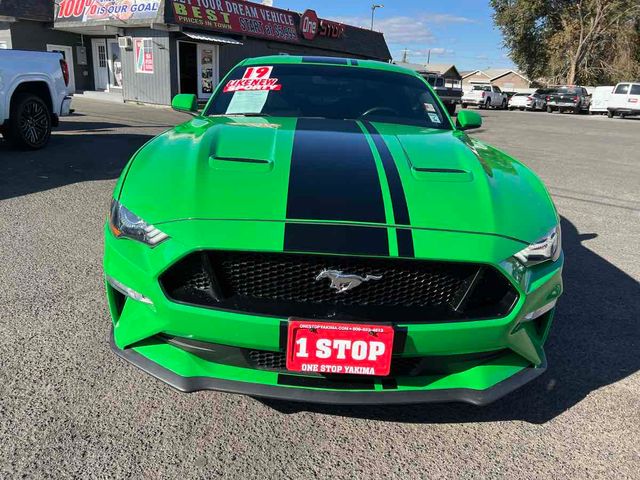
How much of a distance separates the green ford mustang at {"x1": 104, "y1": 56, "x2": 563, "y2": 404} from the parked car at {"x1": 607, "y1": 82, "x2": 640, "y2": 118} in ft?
106

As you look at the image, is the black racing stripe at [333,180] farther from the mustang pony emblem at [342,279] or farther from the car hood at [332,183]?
the mustang pony emblem at [342,279]

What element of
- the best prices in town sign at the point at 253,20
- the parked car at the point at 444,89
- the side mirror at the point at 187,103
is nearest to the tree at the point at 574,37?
the parked car at the point at 444,89

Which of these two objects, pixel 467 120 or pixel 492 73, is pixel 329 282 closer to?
pixel 467 120

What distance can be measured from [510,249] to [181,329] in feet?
4.13

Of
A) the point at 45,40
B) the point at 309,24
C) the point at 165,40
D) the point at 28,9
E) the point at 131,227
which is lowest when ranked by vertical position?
the point at 131,227

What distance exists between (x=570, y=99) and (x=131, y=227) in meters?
37.3

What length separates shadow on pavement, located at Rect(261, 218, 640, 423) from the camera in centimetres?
222

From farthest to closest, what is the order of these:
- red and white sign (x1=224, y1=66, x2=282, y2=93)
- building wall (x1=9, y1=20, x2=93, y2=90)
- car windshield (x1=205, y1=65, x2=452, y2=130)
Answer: building wall (x1=9, y1=20, x2=93, y2=90) < red and white sign (x1=224, y1=66, x2=282, y2=93) < car windshield (x1=205, y1=65, x2=452, y2=130)

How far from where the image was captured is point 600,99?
3181 centimetres

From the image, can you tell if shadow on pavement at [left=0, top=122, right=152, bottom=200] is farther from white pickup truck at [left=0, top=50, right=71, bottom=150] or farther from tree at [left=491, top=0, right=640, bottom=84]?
tree at [left=491, top=0, right=640, bottom=84]

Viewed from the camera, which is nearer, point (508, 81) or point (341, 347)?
point (341, 347)

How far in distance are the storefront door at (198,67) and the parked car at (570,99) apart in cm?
2433

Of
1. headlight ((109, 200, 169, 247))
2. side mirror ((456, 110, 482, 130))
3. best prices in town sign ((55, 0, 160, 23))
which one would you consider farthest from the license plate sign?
best prices in town sign ((55, 0, 160, 23))

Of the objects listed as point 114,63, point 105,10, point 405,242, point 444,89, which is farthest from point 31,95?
point 444,89
